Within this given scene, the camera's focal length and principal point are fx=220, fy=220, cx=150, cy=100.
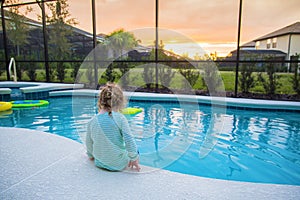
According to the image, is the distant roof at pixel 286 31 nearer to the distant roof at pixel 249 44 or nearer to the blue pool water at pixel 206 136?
the distant roof at pixel 249 44

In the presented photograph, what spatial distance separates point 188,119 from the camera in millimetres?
4641

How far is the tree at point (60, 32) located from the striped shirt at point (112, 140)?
726 centimetres

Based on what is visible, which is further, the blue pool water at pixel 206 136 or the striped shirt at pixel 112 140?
the blue pool water at pixel 206 136

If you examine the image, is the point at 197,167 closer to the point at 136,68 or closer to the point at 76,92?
the point at 76,92

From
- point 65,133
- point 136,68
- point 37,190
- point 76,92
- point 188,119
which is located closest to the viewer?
point 37,190

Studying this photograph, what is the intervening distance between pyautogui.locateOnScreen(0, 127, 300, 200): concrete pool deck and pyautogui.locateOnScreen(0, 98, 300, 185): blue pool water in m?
0.79

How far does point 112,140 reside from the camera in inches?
61.1

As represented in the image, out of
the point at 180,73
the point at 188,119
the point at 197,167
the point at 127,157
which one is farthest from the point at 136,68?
the point at 127,157

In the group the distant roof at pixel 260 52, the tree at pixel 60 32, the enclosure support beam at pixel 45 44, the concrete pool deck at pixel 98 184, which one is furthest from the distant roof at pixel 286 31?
Answer: the enclosure support beam at pixel 45 44

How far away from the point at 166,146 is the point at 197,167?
77cm

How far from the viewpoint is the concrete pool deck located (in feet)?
4.58

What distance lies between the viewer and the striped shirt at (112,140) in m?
1.52

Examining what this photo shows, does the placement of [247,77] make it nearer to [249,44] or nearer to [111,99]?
[249,44]

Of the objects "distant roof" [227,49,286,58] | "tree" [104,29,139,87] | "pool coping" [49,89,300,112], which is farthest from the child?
"distant roof" [227,49,286,58]
